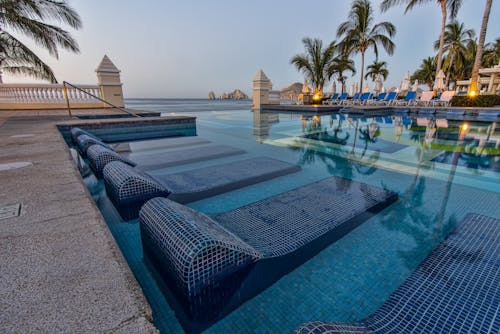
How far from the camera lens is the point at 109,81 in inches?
458

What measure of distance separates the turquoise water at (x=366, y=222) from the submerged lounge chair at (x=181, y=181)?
0.17 metres

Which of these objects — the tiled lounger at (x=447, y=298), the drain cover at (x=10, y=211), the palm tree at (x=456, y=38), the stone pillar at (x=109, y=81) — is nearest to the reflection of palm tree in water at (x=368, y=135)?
the tiled lounger at (x=447, y=298)

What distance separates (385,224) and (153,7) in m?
16.8

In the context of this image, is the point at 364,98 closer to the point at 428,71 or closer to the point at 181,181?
the point at 181,181

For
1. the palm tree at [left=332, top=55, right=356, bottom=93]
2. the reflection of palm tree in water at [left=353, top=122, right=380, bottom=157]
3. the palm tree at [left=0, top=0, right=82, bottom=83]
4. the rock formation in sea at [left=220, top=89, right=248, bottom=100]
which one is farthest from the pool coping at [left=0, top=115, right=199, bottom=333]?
the rock formation in sea at [left=220, top=89, right=248, bottom=100]

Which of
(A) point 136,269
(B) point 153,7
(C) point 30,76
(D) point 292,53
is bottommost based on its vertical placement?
(A) point 136,269

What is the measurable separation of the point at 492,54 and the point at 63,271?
42.5 meters

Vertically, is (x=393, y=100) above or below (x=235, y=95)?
below

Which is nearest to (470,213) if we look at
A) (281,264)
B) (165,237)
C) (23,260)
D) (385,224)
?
(385,224)

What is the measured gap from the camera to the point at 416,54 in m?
30.8

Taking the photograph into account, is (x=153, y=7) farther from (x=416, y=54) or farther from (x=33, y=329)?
(x=416, y=54)

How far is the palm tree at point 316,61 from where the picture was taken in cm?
1738

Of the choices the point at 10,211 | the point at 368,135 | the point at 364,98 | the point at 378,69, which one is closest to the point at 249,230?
the point at 10,211

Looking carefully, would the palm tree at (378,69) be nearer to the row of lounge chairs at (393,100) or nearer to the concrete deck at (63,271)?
the row of lounge chairs at (393,100)
